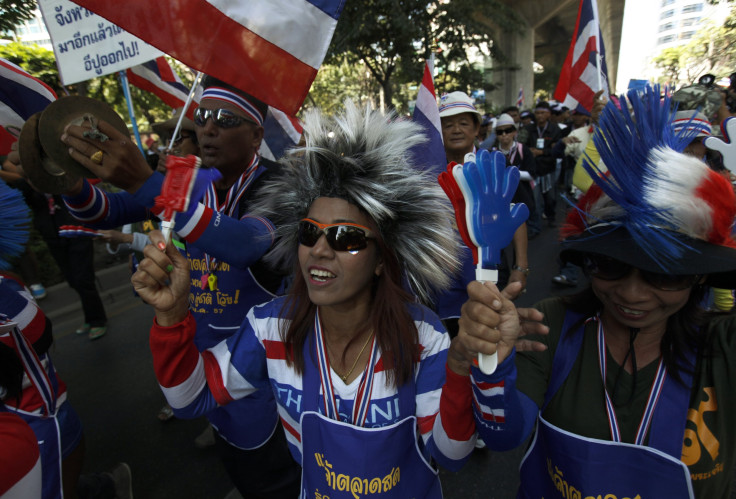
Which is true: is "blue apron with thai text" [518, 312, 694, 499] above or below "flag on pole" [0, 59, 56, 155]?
below

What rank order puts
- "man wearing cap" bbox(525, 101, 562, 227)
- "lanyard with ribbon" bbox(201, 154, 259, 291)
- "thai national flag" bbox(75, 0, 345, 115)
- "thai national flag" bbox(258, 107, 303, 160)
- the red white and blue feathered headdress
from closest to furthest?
the red white and blue feathered headdress, "thai national flag" bbox(75, 0, 345, 115), "lanyard with ribbon" bbox(201, 154, 259, 291), "thai national flag" bbox(258, 107, 303, 160), "man wearing cap" bbox(525, 101, 562, 227)

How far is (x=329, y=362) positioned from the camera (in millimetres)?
1477

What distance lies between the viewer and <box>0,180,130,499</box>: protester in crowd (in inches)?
59.7

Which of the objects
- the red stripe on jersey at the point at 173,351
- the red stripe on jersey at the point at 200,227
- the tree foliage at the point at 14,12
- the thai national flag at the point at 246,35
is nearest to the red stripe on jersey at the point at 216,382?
the red stripe on jersey at the point at 173,351

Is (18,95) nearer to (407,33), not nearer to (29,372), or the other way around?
(29,372)

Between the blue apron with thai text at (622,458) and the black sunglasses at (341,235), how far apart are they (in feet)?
2.54

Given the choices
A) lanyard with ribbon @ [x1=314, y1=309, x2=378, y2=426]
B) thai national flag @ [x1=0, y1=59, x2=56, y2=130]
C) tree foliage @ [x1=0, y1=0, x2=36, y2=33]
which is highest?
tree foliage @ [x1=0, y1=0, x2=36, y2=33]

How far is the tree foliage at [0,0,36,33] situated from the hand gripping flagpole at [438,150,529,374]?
5.07 metres

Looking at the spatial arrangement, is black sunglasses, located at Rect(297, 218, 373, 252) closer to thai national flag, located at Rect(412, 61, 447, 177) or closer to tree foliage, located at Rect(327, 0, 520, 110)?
thai national flag, located at Rect(412, 61, 447, 177)

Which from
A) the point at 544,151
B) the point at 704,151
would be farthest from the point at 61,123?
the point at 544,151

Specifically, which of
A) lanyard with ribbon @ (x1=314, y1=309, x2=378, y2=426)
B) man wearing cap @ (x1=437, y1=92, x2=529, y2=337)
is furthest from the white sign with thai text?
lanyard with ribbon @ (x1=314, y1=309, x2=378, y2=426)

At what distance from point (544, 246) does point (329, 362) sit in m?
6.40

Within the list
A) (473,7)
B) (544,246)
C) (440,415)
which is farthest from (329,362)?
(473,7)

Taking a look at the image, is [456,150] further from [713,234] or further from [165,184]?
[165,184]
